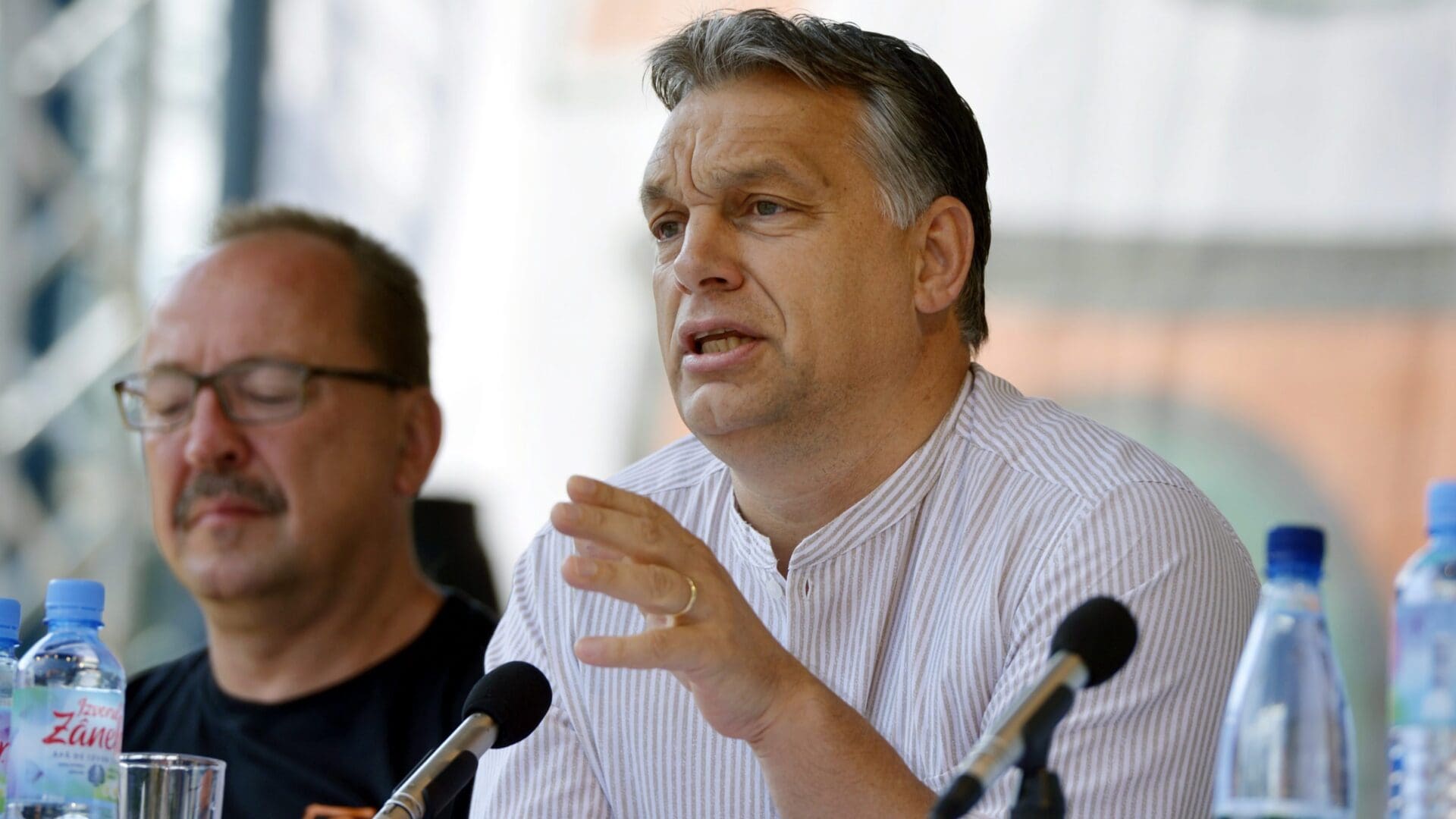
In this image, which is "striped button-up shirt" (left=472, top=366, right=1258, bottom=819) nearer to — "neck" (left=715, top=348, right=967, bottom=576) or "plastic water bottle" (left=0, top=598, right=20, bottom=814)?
"neck" (left=715, top=348, right=967, bottom=576)

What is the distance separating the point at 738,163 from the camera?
1.98m

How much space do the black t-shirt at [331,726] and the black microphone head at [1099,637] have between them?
1.33 meters

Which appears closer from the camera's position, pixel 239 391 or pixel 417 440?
pixel 239 391

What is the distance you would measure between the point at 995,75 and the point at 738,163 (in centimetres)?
203

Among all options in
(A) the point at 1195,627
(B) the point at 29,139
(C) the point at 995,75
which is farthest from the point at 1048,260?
(B) the point at 29,139

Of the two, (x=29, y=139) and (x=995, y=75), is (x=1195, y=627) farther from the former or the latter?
(x=29, y=139)

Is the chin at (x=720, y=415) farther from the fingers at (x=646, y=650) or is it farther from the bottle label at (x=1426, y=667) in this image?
the bottle label at (x=1426, y=667)

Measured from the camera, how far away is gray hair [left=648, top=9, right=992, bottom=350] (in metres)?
2.02

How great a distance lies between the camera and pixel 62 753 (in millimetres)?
1642

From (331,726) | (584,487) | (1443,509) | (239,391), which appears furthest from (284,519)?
(1443,509)

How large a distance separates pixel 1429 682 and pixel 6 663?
1.42 meters

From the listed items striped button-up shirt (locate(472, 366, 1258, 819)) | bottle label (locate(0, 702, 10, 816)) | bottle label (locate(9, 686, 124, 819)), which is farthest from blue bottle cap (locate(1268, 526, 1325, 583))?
bottle label (locate(0, 702, 10, 816))

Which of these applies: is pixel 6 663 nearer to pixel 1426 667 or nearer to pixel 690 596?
pixel 690 596

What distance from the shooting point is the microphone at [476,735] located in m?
1.36
